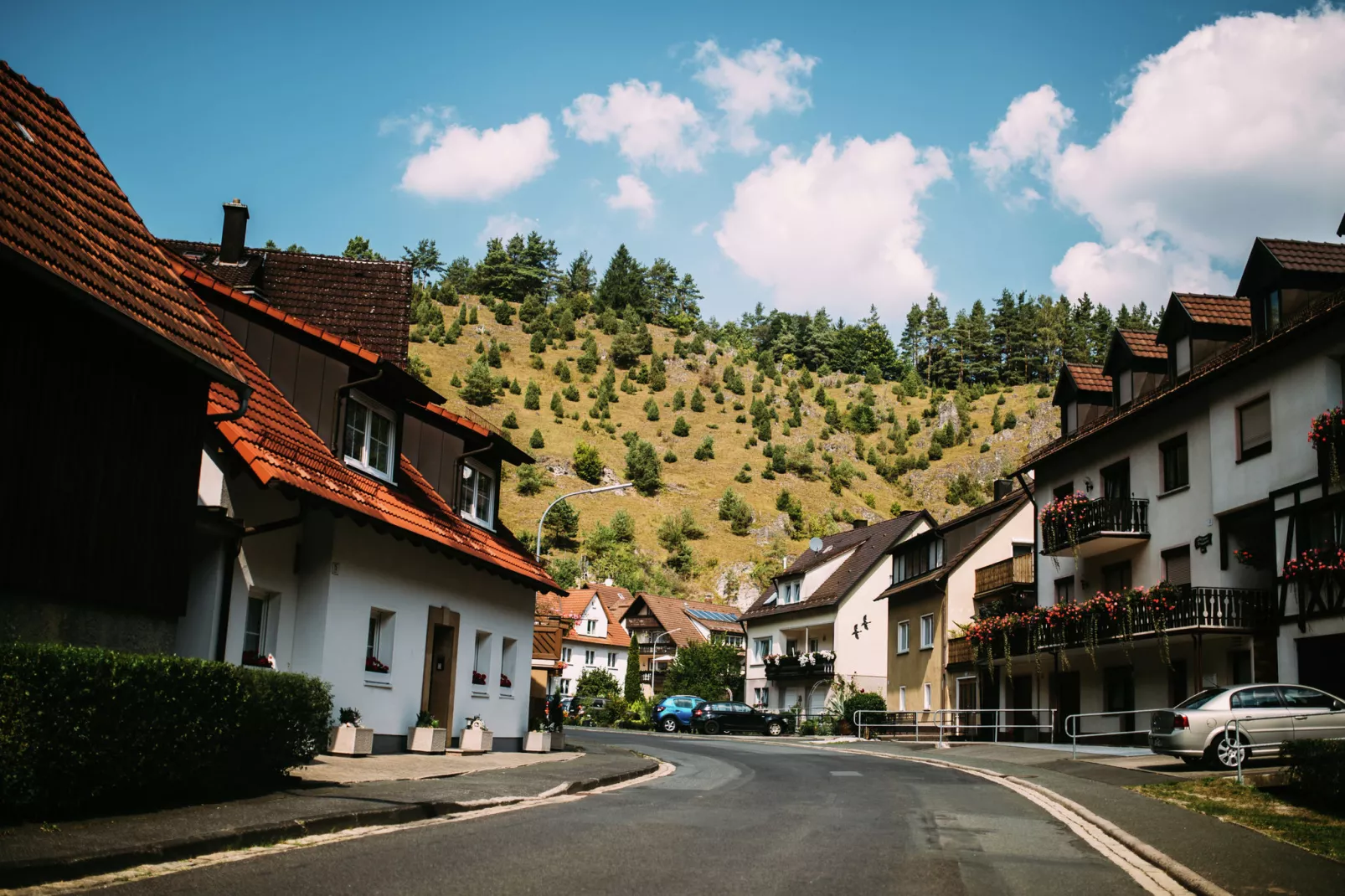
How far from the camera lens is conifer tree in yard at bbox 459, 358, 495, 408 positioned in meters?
125

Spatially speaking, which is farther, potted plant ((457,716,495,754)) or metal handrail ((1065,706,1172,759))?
metal handrail ((1065,706,1172,759))

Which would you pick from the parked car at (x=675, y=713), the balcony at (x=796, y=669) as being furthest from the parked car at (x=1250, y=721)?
the balcony at (x=796, y=669)

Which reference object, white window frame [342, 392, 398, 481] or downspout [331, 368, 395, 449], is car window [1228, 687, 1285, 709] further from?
downspout [331, 368, 395, 449]

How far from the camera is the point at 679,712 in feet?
176

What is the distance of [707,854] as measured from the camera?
32.4ft

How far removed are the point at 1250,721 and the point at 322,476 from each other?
16587 mm

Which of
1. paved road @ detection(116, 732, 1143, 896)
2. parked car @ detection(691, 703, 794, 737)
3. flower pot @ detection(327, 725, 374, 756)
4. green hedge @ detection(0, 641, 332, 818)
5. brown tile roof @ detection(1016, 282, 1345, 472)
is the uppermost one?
brown tile roof @ detection(1016, 282, 1345, 472)

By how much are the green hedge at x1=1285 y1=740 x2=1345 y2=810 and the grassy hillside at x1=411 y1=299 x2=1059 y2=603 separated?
7991cm

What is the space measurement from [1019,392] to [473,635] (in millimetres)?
125554

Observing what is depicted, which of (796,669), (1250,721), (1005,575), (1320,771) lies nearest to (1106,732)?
(1005,575)

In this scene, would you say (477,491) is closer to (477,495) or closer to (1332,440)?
(477,495)

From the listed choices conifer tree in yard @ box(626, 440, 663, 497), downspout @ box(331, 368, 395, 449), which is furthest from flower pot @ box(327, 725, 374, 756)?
conifer tree in yard @ box(626, 440, 663, 497)

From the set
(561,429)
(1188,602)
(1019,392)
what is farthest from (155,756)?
(1019,392)

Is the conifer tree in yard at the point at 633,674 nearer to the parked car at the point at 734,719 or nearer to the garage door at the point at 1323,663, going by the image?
the parked car at the point at 734,719
